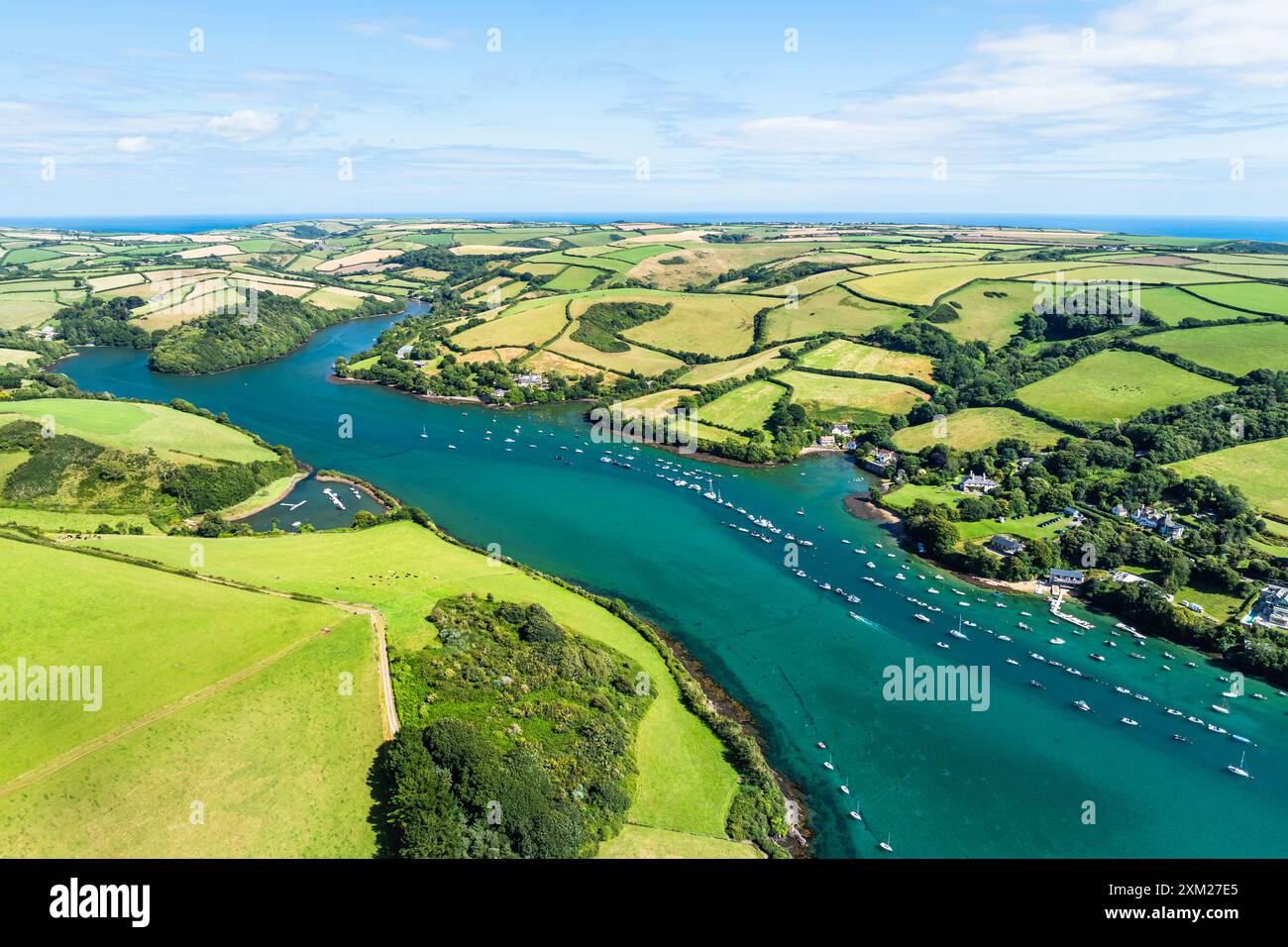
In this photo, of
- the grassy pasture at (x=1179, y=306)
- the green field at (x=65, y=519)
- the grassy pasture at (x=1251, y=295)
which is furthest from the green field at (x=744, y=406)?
the grassy pasture at (x=1251, y=295)

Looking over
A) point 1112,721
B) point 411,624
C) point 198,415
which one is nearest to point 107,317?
point 198,415

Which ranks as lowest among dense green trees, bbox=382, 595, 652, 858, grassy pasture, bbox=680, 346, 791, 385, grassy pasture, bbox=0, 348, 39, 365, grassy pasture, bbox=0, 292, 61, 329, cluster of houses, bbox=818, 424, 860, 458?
dense green trees, bbox=382, 595, 652, 858

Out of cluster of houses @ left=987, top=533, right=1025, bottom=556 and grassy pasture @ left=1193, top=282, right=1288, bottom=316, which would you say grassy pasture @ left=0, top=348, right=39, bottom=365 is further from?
grassy pasture @ left=1193, top=282, right=1288, bottom=316

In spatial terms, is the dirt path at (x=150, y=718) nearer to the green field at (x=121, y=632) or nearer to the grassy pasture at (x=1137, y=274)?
the green field at (x=121, y=632)

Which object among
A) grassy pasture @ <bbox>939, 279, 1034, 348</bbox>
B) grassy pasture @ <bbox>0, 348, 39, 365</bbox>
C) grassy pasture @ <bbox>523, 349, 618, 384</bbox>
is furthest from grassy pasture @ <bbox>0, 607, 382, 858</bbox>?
grassy pasture @ <bbox>0, 348, 39, 365</bbox>

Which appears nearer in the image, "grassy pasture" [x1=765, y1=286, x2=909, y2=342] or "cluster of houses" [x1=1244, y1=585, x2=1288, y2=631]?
"cluster of houses" [x1=1244, y1=585, x2=1288, y2=631]

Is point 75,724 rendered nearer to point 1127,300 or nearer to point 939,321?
point 939,321
